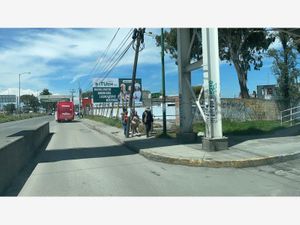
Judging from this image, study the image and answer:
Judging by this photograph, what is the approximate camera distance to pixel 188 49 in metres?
17.1

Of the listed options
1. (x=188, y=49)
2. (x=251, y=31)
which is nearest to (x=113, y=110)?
(x=251, y=31)

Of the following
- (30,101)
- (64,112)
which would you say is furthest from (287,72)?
(30,101)

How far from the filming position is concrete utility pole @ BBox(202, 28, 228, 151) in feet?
45.4

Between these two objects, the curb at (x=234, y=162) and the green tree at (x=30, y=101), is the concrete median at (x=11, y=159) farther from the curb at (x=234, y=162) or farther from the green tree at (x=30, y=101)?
the green tree at (x=30, y=101)

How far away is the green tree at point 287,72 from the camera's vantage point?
31.5m

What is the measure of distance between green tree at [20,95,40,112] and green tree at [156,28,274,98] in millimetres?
128860

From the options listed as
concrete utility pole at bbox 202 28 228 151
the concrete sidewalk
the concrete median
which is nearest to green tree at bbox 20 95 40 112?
the concrete sidewalk

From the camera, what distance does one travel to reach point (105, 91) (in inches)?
2213

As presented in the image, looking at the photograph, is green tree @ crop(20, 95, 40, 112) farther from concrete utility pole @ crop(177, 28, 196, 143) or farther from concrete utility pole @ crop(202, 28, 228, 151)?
concrete utility pole @ crop(202, 28, 228, 151)
